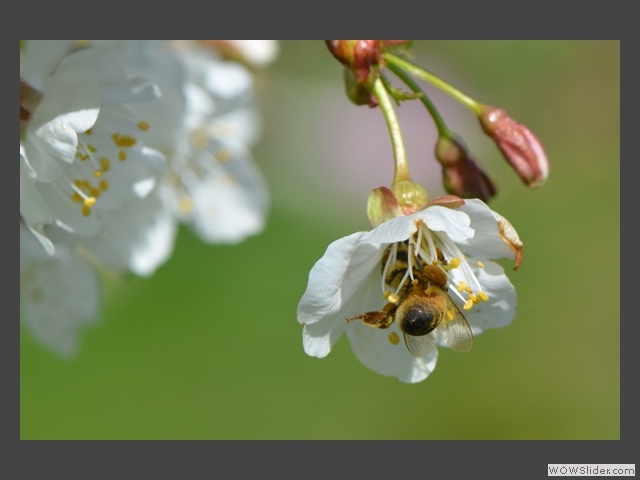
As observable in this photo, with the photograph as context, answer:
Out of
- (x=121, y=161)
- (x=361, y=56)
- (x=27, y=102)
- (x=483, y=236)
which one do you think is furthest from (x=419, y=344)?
(x=27, y=102)

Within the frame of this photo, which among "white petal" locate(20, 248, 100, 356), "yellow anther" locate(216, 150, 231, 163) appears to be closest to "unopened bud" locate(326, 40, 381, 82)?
"white petal" locate(20, 248, 100, 356)

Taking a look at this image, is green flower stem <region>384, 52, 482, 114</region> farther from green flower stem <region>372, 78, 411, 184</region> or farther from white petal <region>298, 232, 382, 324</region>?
white petal <region>298, 232, 382, 324</region>

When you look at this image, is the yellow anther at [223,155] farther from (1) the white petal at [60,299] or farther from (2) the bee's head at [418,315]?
(2) the bee's head at [418,315]

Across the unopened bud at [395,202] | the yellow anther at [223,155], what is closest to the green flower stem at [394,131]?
the unopened bud at [395,202]

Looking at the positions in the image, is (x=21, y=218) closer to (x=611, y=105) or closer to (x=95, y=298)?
(x=95, y=298)

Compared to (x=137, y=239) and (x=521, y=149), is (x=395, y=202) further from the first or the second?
(x=137, y=239)
